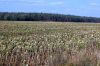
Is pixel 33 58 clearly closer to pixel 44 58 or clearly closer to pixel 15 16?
pixel 44 58

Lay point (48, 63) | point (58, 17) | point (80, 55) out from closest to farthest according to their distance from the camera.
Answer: point (48, 63) → point (80, 55) → point (58, 17)

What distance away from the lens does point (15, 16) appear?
13838 cm

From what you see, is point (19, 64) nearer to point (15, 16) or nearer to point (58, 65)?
point (58, 65)

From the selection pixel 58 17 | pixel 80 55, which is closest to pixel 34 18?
pixel 58 17

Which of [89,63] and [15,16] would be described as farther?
[15,16]

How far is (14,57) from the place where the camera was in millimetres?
10422

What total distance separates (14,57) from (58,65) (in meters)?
1.85

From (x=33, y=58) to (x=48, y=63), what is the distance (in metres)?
0.92

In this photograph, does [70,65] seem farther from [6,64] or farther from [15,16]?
[15,16]

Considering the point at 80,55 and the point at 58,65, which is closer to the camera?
the point at 58,65

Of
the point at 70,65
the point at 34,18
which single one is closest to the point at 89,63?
the point at 70,65

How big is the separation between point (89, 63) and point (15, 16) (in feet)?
427

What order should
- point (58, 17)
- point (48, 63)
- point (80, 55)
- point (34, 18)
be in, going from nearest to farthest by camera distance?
1. point (48, 63)
2. point (80, 55)
3. point (34, 18)
4. point (58, 17)

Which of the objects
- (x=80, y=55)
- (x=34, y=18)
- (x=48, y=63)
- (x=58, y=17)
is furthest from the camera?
(x=58, y=17)
